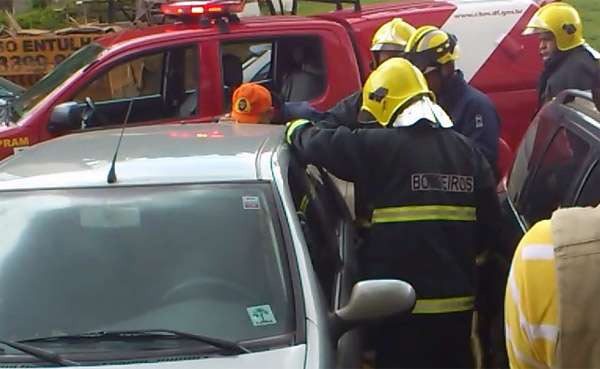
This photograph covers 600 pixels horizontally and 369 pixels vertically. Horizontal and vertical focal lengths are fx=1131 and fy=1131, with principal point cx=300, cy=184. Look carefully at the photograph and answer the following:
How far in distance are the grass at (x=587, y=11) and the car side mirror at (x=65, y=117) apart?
11.9 metres

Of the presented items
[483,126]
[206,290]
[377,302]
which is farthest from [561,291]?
[483,126]

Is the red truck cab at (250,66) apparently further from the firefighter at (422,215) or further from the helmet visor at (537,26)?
the firefighter at (422,215)

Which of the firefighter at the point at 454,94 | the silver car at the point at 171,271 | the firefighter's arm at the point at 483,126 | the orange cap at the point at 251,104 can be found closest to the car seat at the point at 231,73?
the firefighter at the point at 454,94

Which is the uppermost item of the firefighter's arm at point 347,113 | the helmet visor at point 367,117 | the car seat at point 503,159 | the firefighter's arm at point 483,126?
the helmet visor at point 367,117

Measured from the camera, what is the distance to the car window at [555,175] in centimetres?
426

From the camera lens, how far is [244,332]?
133 inches

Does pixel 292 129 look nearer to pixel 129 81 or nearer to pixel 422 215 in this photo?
pixel 422 215

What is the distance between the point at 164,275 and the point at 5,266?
1.72 ft

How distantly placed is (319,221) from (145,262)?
36.2 inches

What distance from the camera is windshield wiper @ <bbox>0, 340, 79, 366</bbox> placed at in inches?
127

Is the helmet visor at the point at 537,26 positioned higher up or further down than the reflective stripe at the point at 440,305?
higher up

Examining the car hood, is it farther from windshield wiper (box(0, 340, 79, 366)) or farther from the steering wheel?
the steering wheel

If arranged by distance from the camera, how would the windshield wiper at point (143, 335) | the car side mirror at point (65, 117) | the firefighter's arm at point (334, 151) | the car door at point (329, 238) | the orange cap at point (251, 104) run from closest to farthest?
the windshield wiper at point (143, 335) → the car door at point (329, 238) → the firefighter's arm at point (334, 151) → the orange cap at point (251, 104) → the car side mirror at point (65, 117)

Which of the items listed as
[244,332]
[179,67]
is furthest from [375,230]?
[179,67]
